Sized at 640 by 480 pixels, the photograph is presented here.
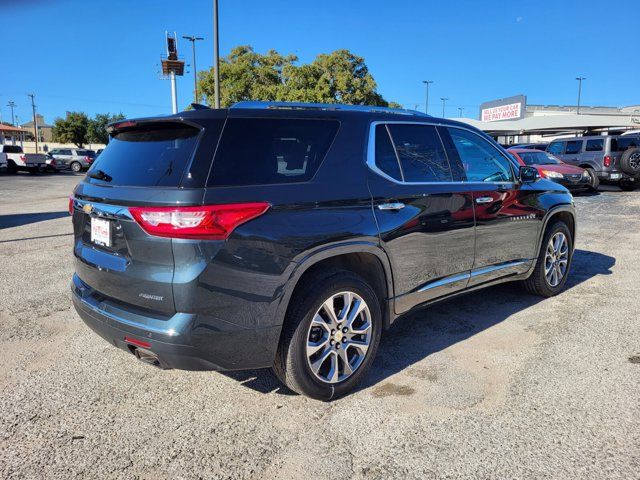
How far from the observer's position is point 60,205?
14.0 metres

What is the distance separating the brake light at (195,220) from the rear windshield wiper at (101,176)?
0.60 m

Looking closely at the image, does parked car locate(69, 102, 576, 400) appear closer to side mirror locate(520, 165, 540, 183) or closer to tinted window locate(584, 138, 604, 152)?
side mirror locate(520, 165, 540, 183)

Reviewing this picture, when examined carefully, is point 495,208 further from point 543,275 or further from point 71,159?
point 71,159

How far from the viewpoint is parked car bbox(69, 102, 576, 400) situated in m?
2.51

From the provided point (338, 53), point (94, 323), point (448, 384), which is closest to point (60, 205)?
point (94, 323)

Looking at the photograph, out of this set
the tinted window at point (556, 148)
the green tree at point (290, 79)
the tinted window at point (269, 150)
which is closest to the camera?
the tinted window at point (269, 150)

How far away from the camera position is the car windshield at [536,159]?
15.2 meters

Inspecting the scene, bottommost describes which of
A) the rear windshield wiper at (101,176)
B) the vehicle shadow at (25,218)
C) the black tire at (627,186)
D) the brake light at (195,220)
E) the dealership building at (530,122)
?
the vehicle shadow at (25,218)

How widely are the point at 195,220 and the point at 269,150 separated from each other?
640mm

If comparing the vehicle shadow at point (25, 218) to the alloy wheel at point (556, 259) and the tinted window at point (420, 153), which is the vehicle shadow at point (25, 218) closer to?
the tinted window at point (420, 153)

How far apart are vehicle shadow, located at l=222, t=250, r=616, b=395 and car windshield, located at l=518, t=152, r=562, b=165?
Result: 33.2 feet

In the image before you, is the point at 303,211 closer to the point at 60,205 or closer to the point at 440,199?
the point at 440,199

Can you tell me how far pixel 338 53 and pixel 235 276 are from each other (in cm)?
3875

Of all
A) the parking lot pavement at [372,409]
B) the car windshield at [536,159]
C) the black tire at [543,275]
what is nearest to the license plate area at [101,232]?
the parking lot pavement at [372,409]
